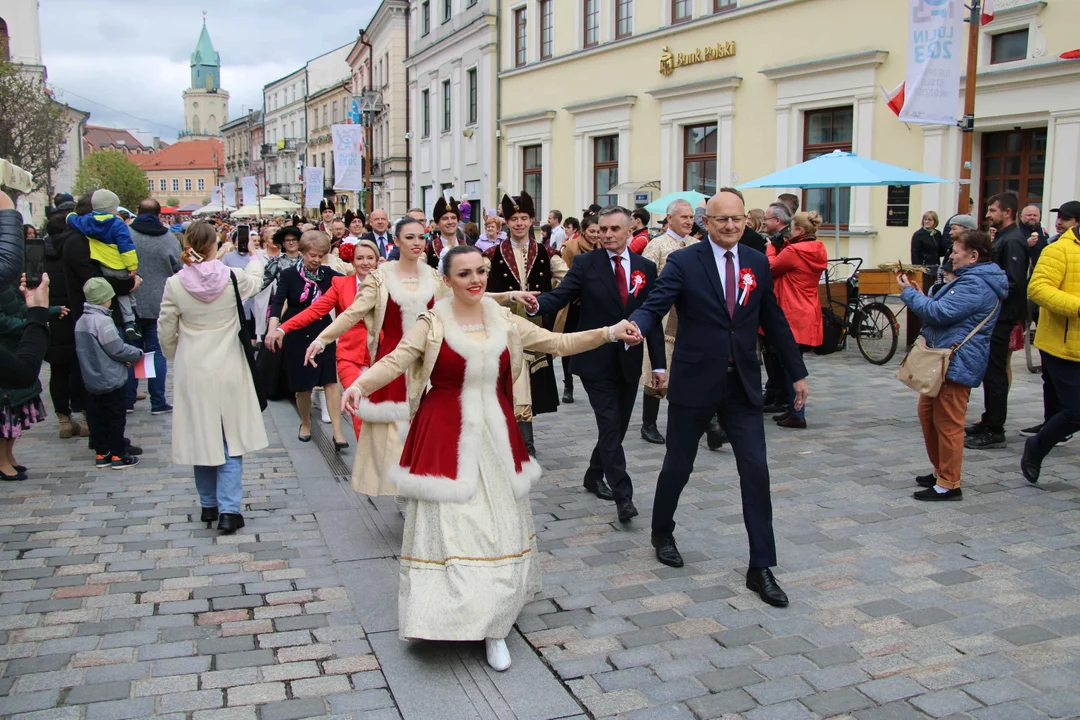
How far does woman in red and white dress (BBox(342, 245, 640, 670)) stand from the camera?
12.9ft

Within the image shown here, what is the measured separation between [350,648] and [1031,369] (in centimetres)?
960

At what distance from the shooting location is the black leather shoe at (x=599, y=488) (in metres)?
6.44

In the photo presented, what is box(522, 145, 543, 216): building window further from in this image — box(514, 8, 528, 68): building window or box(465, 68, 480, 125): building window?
box(465, 68, 480, 125): building window

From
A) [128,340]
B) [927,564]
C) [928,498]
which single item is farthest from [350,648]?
[128,340]

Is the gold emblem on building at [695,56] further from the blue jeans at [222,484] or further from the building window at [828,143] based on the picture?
the blue jeans at [222,484]

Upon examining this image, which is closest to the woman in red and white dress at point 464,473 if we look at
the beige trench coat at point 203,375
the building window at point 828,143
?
the beige trench coat at point 203,375

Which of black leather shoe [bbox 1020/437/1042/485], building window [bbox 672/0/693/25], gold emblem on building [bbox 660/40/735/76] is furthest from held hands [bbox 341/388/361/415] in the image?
building window [bbox 672/0/693/25]

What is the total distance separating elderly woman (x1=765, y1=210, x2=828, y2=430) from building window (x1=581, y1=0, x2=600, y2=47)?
17560mm

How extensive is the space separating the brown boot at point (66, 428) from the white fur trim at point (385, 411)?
13.4 ft

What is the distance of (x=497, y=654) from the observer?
392cm

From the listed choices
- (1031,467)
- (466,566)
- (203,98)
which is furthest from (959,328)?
(203,98)

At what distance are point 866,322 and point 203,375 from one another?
30.2 ft

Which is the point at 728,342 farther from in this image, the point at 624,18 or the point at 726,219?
the point at 624,18

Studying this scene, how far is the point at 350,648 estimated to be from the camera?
4137mm
